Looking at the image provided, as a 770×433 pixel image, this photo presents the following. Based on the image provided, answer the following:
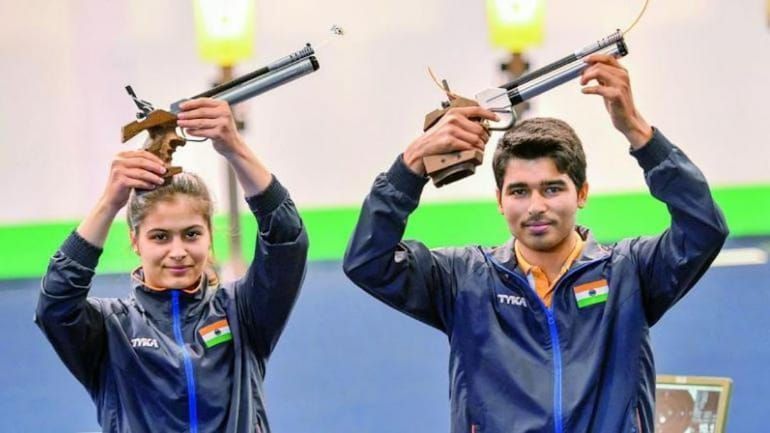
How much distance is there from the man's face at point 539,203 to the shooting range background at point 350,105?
4632 mm

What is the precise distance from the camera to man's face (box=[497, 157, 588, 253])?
9.66 ft

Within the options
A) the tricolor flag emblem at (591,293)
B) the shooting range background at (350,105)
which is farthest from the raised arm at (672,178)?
the shooting range background at (350,105)

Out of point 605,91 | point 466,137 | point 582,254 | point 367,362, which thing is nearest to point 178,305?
point 466,137

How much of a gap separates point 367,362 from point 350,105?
2279 millimetres

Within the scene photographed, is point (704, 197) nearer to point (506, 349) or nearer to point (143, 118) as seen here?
point (506, 349)

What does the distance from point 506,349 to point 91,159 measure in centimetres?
593

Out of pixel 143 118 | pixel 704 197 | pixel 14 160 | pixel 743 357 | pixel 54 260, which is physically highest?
pixel 14 160

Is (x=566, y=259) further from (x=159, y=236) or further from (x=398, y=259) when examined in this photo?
(x=159, y=236)

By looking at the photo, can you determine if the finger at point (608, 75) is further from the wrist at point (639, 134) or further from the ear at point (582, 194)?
the ear at point (582, 194)

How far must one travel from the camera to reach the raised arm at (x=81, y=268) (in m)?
3.04

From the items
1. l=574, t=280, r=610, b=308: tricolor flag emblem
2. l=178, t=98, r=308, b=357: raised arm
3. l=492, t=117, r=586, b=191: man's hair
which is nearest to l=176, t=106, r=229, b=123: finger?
l=178, t=98, r=308, b=357: raised arm

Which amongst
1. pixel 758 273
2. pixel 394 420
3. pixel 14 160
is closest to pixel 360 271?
pixel 394 420

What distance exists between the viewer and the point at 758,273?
779 cm

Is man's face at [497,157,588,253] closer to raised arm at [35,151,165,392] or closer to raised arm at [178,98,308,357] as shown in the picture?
raised arm at [178,98,308,357]
